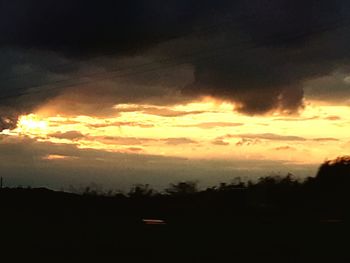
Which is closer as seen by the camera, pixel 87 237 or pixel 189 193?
pixel 87 237

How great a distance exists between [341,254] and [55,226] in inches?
553

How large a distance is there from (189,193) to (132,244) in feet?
108

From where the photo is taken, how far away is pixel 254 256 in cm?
2850

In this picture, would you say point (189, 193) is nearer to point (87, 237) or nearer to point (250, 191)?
point (250, 191)

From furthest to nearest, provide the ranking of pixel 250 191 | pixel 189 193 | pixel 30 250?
pixel 189 193 → pixel 250 191 → pixel 30 250

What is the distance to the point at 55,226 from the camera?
Answer: 36.6 metres

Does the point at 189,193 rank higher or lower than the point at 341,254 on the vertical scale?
higher

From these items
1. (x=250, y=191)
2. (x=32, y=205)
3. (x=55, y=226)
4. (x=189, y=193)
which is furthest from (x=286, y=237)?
(x=189, y=193)

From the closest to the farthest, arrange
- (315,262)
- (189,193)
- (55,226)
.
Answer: (315,262)
(55,226)
(189,193)

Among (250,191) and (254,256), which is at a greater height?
(250,191)

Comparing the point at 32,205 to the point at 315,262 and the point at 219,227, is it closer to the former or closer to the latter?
the point at 219,227

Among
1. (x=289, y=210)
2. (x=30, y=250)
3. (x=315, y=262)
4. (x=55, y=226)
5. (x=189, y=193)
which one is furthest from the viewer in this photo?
(x=189, y=193)

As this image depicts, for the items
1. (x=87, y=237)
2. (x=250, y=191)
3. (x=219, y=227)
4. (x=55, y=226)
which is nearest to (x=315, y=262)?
(x=219, y=227)

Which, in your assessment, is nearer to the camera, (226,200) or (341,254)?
(341,254)
